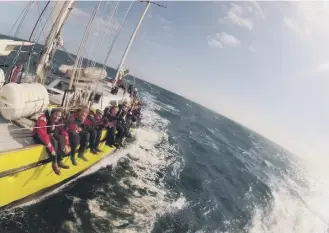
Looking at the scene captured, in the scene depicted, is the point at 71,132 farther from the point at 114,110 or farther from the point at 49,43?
the point at 49,43

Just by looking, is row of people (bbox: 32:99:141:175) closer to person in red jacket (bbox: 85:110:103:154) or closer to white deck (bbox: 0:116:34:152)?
person in red jacket (bbox: 85:110:103:154)

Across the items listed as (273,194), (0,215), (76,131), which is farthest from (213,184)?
(0,215)

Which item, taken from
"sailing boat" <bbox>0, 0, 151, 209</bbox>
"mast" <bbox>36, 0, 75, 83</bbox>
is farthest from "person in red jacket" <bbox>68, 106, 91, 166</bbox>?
"mast" <bbox>36, 0, 75, 83</bbox>

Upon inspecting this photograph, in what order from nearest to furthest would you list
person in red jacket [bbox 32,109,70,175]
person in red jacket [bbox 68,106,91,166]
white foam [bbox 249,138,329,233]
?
person in red jacket [bbox 32,109,70,175]
person in red jacket [bbox 68,106,91,166]
white foam [bbox 249,138,329,233]

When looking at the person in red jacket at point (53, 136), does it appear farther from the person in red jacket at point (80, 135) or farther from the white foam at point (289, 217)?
the white foam at point (289, 217)

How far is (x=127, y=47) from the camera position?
2452cm

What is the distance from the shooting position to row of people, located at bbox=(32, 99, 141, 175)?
8.74m

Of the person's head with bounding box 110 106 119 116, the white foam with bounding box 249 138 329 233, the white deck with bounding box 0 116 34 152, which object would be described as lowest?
the white foam with bounding box 249 138 329 233

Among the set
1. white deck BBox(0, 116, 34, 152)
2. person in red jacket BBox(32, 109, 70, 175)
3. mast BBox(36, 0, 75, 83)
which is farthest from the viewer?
mast BBox(36, 0, 75, 83)

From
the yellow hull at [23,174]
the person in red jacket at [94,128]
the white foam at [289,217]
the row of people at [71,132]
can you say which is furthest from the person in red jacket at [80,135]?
the white foam at [289,217]

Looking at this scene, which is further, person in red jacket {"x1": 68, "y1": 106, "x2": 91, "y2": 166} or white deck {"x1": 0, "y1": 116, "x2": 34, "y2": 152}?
person in red jacket {"x1": 68, "y1": 106, "x2": 91, "y2": 166}

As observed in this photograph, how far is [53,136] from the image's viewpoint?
29.6ft

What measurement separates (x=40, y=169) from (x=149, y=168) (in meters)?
9.22

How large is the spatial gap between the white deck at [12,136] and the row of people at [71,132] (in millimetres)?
407
